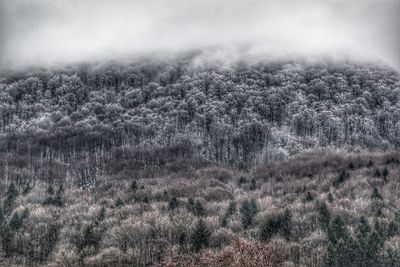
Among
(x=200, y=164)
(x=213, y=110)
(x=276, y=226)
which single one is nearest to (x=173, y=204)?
(x=276, y=226)

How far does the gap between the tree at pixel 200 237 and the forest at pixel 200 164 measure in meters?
0.07

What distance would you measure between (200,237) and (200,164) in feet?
94.7

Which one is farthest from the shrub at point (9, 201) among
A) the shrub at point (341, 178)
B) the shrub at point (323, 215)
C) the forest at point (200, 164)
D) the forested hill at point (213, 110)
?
the shrub at point (341, 178)

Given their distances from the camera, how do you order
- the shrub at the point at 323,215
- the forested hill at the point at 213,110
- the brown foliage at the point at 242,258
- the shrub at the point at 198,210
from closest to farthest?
1. the brown foliage at the point at 242,258
2. the shrub at the point at 323,215
3. the shrub at the point at 198,210
4. the forested hill at the point at 213,110

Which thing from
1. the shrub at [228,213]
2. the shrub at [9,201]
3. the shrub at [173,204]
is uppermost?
the shrub at [228,213]

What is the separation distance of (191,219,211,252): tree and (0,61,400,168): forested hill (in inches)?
1210

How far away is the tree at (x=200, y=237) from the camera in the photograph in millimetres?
23391

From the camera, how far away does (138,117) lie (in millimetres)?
69438

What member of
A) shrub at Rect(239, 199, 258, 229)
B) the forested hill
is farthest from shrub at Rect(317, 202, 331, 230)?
the forested hill

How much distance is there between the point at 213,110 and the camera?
70625 mm

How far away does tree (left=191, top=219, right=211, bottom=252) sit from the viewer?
23.4m

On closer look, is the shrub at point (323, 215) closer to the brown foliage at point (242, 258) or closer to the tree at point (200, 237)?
the brown foliage at point (242, 258)

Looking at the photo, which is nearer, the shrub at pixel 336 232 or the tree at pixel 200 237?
the shrub at pixel 336 232

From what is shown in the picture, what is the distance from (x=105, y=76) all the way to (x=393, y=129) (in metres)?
54.5
